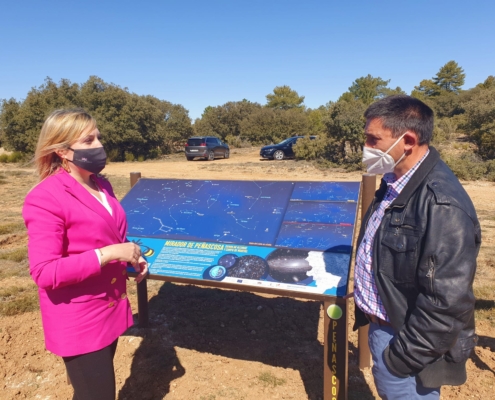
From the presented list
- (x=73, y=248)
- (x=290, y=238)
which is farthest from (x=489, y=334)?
(x=73, y=248)

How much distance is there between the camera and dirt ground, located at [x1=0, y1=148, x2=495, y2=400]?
9.84ft

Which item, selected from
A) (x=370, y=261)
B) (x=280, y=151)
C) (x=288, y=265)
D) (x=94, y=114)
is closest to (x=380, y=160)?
(x=370, y=261)

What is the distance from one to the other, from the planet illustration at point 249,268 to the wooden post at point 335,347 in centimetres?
47

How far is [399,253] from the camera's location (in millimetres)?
1548

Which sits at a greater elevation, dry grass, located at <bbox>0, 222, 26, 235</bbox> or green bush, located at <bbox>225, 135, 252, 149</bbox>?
dry grass, located at <bbox>0, 222, 26, 235</bbox>

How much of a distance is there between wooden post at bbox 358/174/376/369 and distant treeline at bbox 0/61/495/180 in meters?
10.8

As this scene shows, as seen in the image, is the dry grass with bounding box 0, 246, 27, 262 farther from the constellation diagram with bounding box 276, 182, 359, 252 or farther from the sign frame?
the constellation diagram with bounding box 276, 182, 359, 252

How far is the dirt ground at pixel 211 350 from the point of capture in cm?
300

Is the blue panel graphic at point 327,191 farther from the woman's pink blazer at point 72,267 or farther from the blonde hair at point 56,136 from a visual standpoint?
the blonde hair at point 56,136

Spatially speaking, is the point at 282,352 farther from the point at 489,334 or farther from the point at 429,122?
the point at 429,122

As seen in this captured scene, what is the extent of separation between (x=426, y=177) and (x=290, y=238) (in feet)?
4.74

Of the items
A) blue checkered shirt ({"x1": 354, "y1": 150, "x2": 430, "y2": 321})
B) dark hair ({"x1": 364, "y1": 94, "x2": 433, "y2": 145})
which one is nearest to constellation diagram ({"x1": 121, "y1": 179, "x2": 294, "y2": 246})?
blue checkered shirt ({"x1": 354, "y1": 150, "x2": 430, "y2": 321})

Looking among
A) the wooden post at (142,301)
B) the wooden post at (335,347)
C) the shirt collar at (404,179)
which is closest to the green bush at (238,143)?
the wooden post at (142,301)

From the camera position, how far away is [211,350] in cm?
356
